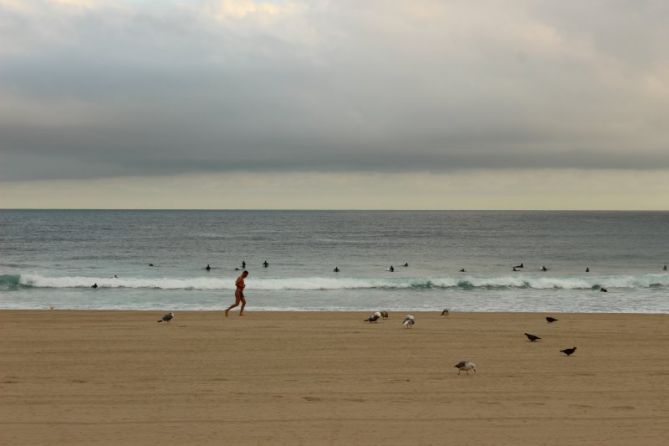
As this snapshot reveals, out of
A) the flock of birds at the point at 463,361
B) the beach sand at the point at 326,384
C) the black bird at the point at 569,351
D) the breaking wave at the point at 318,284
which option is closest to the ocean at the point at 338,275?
the breaking wave at the point at 318,284

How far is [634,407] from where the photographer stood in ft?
35.7

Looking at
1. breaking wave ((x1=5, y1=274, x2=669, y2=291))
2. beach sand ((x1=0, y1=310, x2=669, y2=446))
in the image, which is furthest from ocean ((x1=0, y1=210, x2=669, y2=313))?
beach sand ((x1=0, y1=310, x2=669, y2=446))

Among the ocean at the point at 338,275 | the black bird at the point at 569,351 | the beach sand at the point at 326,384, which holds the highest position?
the black bird at the point at 569,351

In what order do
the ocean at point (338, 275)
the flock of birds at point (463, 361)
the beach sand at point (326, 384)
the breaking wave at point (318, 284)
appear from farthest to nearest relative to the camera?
the breaking wave at point (318, 284) < the ocean at point (338, 275) < the flock of birds at point (463, 361) < the beach sand at point (326, 384)

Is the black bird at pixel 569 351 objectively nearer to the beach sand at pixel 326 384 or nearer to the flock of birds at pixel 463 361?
the flock of birds at pixel 463 361

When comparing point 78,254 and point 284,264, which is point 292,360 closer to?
point 284,264

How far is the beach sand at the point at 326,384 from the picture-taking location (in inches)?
376

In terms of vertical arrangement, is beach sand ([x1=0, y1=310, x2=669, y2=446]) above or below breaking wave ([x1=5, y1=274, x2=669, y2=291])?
above

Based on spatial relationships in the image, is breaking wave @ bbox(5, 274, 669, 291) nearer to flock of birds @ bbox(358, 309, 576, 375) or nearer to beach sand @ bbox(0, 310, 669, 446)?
flock of birds @ bbox(358, 309, 576, 375)

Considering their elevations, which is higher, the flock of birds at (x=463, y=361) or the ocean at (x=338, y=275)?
the flock of birds at (x=463, y=361)

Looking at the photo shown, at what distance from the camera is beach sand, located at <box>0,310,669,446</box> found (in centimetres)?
955

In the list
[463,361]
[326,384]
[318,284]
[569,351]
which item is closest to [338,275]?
[318,284]

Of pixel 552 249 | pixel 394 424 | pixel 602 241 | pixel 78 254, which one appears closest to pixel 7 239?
pixel 78 254

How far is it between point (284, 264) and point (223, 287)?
18002 mm
